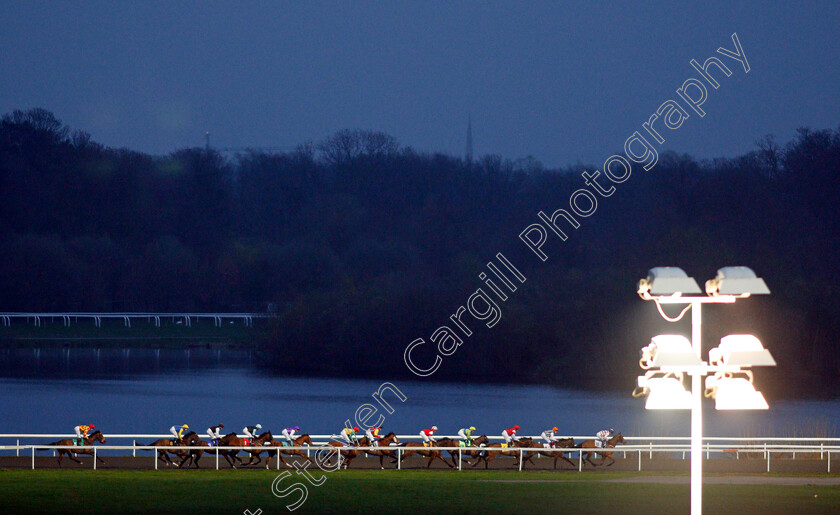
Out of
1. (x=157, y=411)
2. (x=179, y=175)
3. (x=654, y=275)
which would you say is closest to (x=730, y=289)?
(x=654, y=275)

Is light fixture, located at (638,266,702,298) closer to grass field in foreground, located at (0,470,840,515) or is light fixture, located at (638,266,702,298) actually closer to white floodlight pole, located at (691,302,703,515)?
white floodlight pole, located at (691,302,703,515)

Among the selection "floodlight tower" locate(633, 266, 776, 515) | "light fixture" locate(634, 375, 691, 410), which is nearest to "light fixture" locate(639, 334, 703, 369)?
"floodlight tower" locate(633, 266, 776, 515)

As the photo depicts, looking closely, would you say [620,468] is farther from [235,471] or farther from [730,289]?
[730,289]

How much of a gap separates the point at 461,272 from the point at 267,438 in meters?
45.8

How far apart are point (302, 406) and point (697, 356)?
37.2 m

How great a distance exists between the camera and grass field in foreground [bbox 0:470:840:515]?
17.6 meters

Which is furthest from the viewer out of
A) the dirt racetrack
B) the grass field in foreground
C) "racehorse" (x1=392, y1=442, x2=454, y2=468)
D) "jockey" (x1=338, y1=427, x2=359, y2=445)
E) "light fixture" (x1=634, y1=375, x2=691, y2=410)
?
"jockey" (x1=338, y1=427, x2=359, y2=445)

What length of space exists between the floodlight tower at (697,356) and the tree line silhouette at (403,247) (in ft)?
150

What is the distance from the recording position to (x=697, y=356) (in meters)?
9.22

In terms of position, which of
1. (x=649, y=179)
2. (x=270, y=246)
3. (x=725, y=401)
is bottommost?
(x=725, y=401)

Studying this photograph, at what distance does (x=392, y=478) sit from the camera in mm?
21656

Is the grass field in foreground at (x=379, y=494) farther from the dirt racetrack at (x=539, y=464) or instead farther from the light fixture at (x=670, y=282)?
the light fixture at (x=670, y=282)

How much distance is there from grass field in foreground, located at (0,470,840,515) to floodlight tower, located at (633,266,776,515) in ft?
27.5

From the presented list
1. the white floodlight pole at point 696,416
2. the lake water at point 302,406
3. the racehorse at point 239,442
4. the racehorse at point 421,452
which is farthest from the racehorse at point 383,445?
the white floodlight pole at point 696,416
